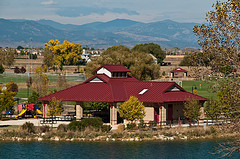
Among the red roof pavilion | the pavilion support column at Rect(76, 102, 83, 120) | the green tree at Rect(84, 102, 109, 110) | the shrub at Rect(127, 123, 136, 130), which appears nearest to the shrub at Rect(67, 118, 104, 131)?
the shrub at Rect(127, 123, 136, 130)

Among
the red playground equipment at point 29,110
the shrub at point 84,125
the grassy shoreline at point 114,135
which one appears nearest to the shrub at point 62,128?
the grassy shoreline at point 114,135

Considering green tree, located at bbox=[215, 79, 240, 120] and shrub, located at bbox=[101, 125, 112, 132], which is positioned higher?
green tree, located at bbox=[215, 79, 240, 120]

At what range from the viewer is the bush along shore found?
48.0m

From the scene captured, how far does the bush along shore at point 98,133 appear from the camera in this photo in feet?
157

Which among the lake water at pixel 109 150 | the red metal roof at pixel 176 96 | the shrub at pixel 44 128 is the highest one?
the red metal roof at pixel 176 96

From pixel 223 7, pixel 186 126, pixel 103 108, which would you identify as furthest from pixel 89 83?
pixel 223 7

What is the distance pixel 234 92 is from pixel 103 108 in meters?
41.3

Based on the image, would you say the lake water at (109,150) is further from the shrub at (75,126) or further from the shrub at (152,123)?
the shrub at (152,123)

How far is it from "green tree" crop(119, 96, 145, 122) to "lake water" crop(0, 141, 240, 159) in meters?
5.30

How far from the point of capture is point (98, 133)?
48.7 metres

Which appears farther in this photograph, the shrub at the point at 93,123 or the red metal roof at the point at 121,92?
the red metal roof at the point at 121,92

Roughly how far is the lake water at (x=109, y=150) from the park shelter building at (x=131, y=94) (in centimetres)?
766

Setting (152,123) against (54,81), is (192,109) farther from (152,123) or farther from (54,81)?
(54,81)

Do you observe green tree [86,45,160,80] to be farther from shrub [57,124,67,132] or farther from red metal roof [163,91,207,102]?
shrub [57,124,67,132]
